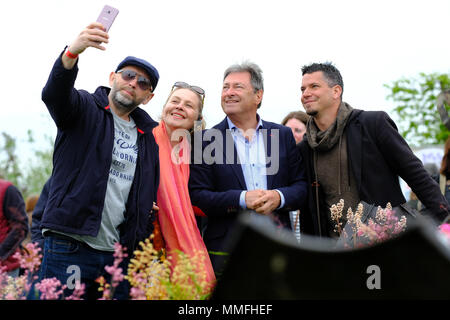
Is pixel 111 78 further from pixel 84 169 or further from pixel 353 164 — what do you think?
pixel 353 164

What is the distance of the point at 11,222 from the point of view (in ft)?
18.9

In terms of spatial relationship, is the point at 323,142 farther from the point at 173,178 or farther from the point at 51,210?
the point at 51,210

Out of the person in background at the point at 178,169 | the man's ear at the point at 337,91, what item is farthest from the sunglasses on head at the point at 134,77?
the man's ear at the point at 337,91

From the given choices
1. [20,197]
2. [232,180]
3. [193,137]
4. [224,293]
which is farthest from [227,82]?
[224,293]

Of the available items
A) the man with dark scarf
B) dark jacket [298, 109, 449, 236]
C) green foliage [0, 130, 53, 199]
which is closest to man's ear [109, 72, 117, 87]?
the man with dark scarf

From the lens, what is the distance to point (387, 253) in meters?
0.88

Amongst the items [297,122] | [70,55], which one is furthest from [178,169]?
[297,122]

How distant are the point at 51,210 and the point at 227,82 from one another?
7.12 ft

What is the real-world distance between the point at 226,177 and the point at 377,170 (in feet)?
4.51

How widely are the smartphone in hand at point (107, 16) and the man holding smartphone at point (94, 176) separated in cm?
4

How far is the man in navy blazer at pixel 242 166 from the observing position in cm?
391

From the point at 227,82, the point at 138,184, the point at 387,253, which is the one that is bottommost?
the point at 387,253

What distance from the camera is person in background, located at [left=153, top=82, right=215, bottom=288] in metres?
3.69

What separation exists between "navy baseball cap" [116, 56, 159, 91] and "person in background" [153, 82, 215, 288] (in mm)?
504
